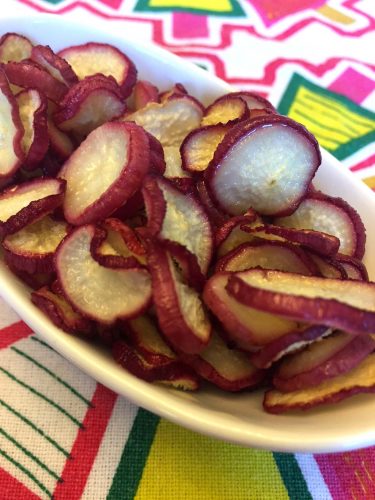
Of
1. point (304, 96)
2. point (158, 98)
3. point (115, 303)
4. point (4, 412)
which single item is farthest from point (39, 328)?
point (304, 96)

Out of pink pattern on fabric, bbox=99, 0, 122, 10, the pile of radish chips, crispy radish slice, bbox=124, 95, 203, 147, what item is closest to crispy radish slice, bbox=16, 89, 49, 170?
the pile of radish chips

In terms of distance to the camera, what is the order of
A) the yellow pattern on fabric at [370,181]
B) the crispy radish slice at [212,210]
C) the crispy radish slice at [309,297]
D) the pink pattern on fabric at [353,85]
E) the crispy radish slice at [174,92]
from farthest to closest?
the pink pattern on fabric at [353,85]
the yellow pattern on fabric at [370,181]
the crispy radish slice at [174,92]
the crispy radish slice at [212,210]
the crispy radish slice at [309,297]

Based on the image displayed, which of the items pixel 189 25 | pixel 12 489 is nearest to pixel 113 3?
pixel 189 25

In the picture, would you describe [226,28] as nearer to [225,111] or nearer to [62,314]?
[225,111]

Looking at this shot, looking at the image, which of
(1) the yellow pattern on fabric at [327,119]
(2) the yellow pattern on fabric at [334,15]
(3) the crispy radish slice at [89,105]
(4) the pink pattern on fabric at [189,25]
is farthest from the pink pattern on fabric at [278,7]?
(3) the crispy radish slice at [89,105]

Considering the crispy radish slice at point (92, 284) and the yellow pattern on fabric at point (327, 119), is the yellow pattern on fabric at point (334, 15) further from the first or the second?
the crispy radish slice at point (92, 284)

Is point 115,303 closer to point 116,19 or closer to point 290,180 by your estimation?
point 290,180
